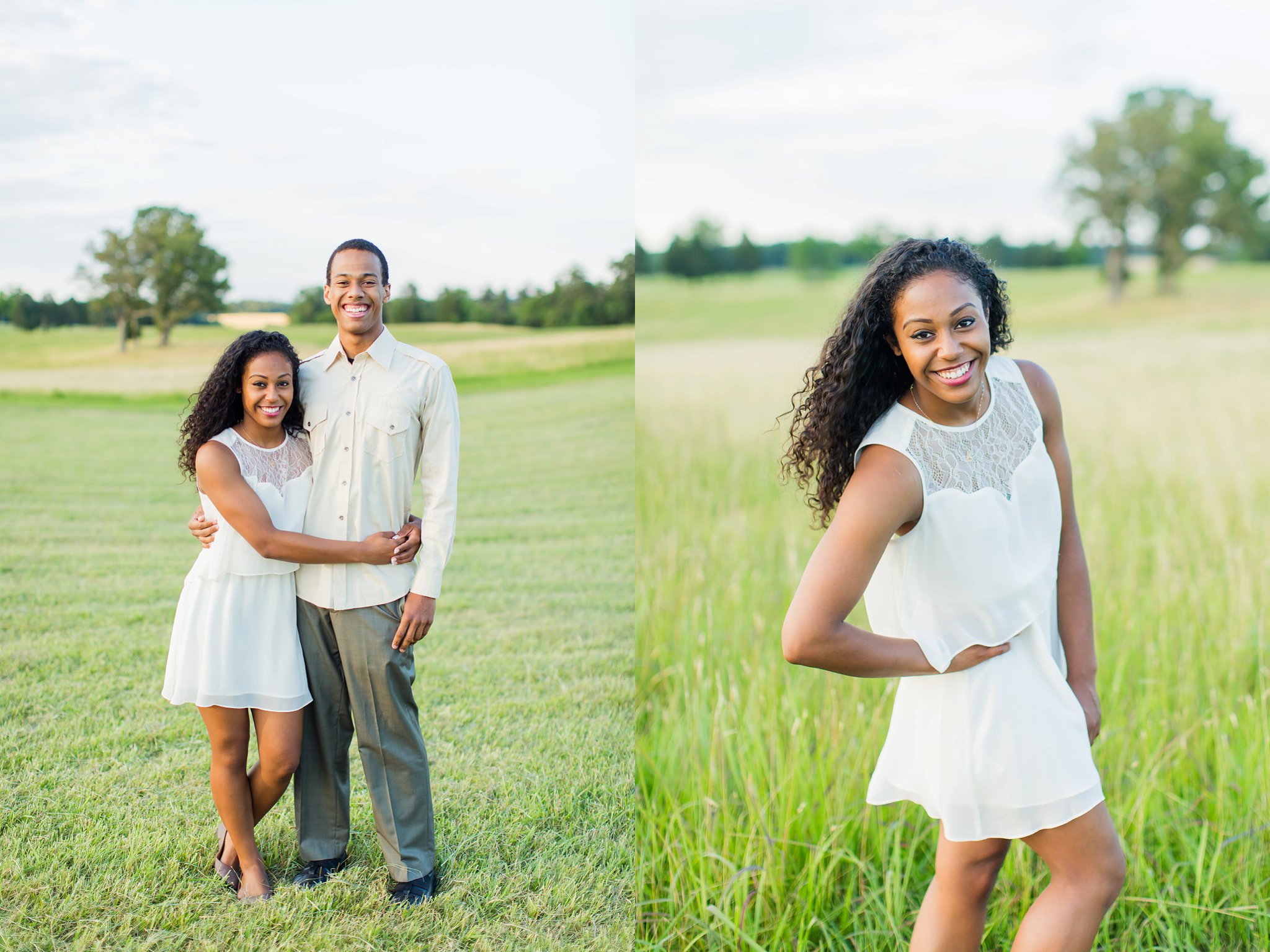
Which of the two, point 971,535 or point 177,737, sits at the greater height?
point 971,535

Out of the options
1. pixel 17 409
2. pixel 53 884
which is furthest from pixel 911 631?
pixel 17 409

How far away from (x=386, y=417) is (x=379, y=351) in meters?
0.16

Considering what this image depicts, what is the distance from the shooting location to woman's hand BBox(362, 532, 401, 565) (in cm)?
222

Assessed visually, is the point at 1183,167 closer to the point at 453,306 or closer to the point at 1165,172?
the point at 1165,172

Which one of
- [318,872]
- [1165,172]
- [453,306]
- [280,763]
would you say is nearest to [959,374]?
[280,763]

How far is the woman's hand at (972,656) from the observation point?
1642 mm

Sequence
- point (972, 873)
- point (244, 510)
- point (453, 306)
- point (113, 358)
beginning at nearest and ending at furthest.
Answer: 1. point (972, 873)
2. point (244, 510)
3. point (113, 358)
4. point (453, 306)

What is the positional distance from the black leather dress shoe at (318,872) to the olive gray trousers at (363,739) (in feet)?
0.05

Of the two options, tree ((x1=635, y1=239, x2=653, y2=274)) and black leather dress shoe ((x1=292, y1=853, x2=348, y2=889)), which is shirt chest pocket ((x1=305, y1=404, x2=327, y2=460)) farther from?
tree ((x1=635, y1=239, x2=653, y2=274))

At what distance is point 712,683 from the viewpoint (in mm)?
3340

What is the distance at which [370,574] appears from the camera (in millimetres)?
2275

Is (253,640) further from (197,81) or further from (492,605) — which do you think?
(492,605)

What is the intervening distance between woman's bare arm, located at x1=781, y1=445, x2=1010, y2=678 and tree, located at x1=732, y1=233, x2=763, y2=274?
106ft

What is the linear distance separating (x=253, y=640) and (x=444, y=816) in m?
0.84
